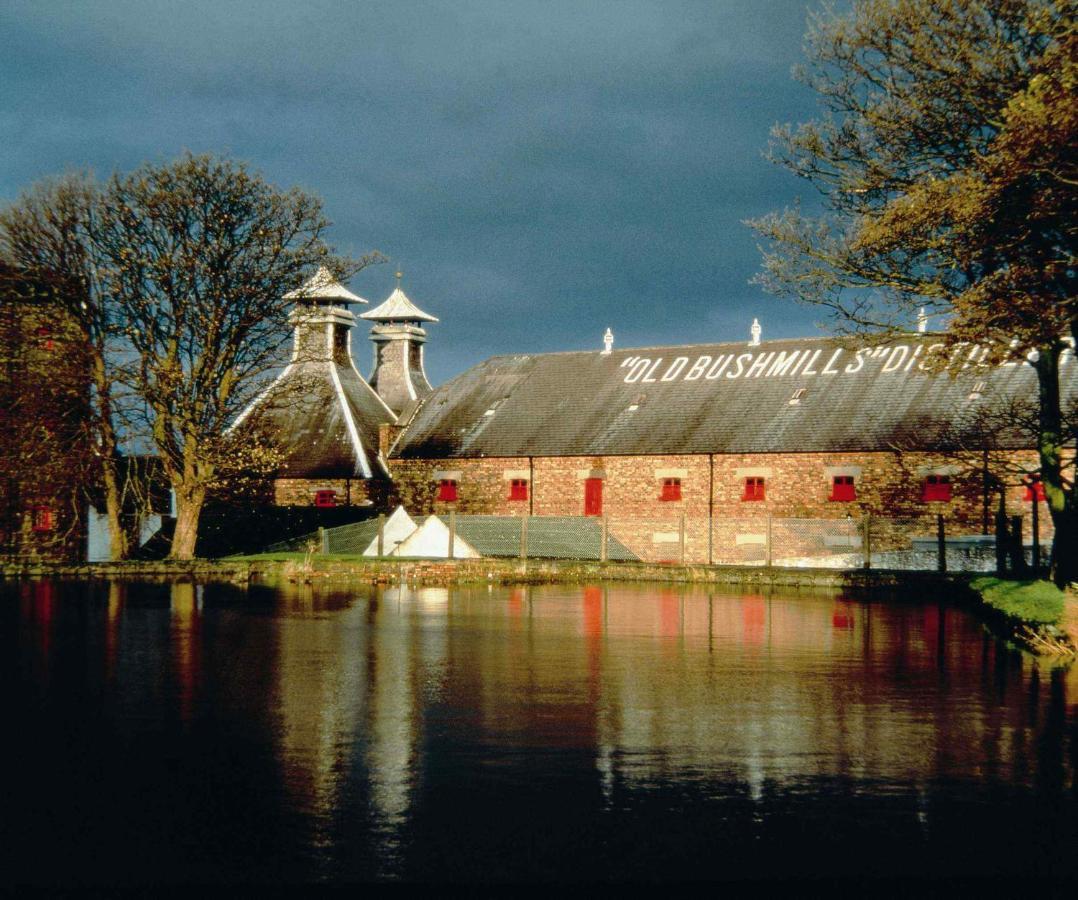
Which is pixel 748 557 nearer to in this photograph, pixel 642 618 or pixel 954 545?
pixel 954 545

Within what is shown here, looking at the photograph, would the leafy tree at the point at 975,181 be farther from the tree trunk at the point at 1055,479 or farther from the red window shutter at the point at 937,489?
the red window shutter at the point at 937,489

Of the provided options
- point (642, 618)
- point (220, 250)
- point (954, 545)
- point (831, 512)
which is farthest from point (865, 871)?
point (831, 512)

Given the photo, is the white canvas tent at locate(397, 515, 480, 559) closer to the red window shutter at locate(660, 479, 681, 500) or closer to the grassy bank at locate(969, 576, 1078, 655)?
the red window shutter at locate(660, 479, 681, 500)

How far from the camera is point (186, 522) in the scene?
31.6 metres

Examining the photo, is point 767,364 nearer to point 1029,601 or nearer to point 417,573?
point 417,573

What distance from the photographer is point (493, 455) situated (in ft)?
146

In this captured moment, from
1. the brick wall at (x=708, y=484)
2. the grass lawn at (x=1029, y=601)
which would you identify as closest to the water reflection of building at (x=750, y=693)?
the grass lawn at (x=1029, y=601)

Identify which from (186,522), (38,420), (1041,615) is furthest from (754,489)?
(1041,615)

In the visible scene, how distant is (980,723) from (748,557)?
26.7 meters

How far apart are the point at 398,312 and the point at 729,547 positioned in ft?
93.0

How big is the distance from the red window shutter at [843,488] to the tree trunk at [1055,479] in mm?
17739

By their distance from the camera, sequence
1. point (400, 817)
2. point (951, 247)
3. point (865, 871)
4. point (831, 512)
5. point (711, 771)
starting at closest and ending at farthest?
point (865, 871)
point (400, 817)
point (711, 771)
point (951, 247)
point (831, 512)

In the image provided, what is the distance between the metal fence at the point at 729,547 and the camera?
33062 mm

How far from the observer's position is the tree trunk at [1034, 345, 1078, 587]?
17703 mm
